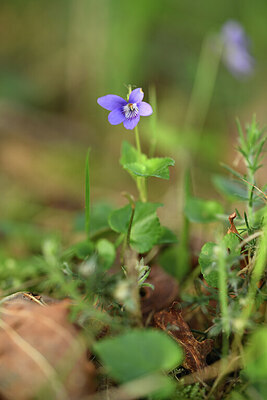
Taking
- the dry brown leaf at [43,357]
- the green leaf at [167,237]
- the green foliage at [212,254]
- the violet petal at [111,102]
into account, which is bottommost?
the green leaf at [167,237]

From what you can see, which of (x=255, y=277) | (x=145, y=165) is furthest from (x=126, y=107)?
(x=255, y=277)

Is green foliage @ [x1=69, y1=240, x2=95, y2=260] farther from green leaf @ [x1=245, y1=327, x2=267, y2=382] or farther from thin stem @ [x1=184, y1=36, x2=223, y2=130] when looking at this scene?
thin stem @ [x1=184, y1=36, x2=223, y2=130]

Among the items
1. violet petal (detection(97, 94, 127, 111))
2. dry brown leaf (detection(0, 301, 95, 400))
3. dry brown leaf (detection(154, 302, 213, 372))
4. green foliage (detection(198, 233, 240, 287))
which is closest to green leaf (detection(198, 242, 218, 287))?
green foliage (detection(198, 233, 240, 287))

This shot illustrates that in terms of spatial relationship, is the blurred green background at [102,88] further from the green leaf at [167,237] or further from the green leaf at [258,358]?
the green leaf at [258,358]

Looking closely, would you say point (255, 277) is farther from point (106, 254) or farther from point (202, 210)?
point (202, 210)

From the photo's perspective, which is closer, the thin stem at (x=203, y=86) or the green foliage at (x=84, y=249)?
the green foliage at (x=84, y=249)

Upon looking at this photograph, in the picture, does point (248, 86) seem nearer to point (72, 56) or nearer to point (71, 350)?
point (72, 56)

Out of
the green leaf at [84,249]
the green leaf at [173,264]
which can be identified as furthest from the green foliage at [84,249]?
the green leaf at [173,264]

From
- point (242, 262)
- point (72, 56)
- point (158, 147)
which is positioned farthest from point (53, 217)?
point (72, 56)
